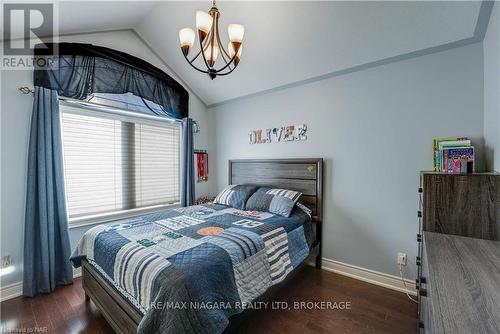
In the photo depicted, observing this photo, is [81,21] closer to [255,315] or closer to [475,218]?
[255,315]

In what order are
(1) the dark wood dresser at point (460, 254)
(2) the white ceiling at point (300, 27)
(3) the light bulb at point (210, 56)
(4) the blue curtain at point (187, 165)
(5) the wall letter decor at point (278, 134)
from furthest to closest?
(4) the blue curtain at point (187, 165)
(5) the wall letter decor at point (278, 134)
(2) the white ceiling at point (300, 27)
(3) the light bulb at point (210, 56)
(1) the dark wood dresser at point (460, 254)

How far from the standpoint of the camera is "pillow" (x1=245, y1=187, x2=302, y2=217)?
2.58 metres

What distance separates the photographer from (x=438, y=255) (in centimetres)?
112

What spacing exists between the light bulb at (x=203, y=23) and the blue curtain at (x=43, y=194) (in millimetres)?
1818

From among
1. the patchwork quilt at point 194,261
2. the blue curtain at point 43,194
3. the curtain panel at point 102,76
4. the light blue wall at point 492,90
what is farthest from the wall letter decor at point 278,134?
the blue curtain at point 43,194

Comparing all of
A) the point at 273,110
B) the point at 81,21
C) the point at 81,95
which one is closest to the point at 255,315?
the point at 273,110

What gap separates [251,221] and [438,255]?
1.52 m

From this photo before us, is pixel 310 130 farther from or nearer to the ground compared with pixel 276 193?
farther from the ground

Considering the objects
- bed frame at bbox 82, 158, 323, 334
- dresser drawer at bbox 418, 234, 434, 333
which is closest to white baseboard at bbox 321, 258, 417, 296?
bed frame at bbox 82, 158, 323, 334

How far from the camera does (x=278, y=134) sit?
3176 mm

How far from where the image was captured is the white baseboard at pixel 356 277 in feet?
7.03

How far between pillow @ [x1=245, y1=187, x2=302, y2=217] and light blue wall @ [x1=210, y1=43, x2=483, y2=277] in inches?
18.2

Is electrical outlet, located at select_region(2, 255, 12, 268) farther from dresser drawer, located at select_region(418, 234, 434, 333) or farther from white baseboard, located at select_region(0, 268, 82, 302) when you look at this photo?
dresser drawer, located at select_region(418, 234, 434, 333)

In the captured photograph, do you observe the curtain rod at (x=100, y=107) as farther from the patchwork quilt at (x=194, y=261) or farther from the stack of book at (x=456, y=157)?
the stack of book at (x=456, y=157)
